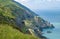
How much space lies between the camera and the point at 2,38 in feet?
41.1

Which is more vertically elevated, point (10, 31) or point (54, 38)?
point (10, 31)

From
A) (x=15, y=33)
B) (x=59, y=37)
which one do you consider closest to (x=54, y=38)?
(x=59, y=37)

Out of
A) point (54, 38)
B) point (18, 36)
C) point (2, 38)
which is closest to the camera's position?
point (2, 38)

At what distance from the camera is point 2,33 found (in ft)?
43.0

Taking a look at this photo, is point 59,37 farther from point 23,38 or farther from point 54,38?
point 23,38

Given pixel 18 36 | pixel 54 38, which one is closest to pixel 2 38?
pixel 18 36

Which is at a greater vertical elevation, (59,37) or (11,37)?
(11,37)

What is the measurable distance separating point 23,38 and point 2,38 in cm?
125

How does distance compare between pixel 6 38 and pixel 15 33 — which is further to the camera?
pixel 15 33

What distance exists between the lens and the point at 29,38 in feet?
44.6

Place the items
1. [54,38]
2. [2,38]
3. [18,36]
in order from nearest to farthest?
[2,38], [18,36], [54,38]

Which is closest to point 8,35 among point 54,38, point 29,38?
point 29,38

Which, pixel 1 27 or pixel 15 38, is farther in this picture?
pixel 1 27

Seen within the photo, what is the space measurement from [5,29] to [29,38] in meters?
1.34
